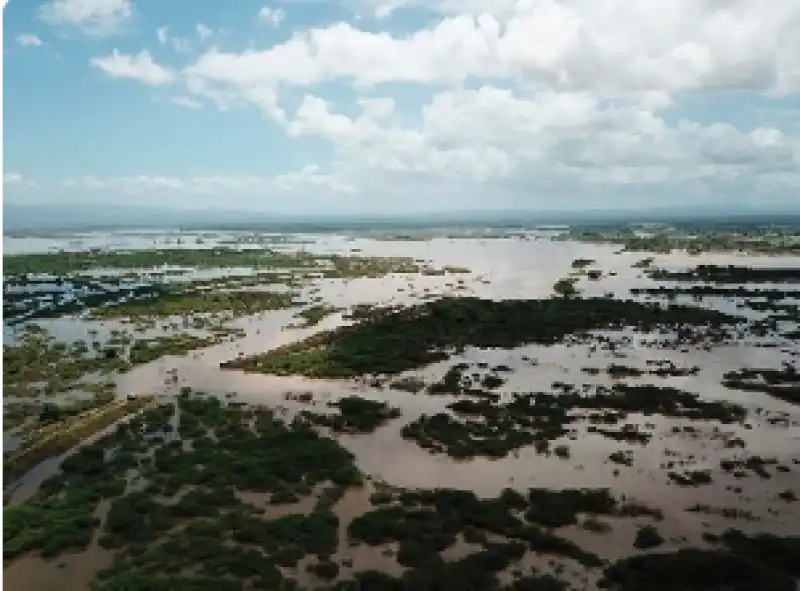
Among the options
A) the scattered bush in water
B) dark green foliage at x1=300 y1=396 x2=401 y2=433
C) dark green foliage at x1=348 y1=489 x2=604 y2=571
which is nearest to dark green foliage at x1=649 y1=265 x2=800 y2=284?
dark green foliage at x1=300 y1=396 x2=401 y2=433

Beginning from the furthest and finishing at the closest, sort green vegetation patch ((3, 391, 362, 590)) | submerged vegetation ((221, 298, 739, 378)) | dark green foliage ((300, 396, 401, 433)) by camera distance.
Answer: submerged vegetation ((221, 298, 739, 378))
dark green foliage ((300, 396, 401, 433))
green vegetation patch ((3, 391, 362, 590))

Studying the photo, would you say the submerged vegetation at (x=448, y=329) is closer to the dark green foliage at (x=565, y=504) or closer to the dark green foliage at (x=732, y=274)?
the dark green foliage at (x=565, y=504)

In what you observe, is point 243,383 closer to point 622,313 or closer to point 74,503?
point 74,503

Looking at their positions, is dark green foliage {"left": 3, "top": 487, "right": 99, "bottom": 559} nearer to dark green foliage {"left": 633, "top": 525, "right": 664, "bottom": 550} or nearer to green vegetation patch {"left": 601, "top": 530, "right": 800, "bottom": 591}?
green vegetation patch {"left": 601, "top": 530, "right": 800, "bottom": 591}

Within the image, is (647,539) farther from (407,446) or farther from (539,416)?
(539,416)

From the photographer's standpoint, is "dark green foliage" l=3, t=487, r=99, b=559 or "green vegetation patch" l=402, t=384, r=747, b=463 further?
"green vegetation patch" l=402, t=384, r=747, b=463

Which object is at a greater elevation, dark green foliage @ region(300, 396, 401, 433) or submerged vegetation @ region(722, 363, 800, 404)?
submerged vegetation @ region(722, 363, 800, 404)

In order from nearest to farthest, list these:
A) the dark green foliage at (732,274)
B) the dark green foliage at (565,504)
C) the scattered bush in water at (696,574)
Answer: the scattered bush in water at (696,574), the dark green foliage at (565,504), the dark green foliage at (732,274)

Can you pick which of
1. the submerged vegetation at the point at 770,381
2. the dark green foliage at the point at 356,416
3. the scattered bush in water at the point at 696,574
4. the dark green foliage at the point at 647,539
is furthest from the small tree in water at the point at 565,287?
the scattered bush in water at the point at 696,574

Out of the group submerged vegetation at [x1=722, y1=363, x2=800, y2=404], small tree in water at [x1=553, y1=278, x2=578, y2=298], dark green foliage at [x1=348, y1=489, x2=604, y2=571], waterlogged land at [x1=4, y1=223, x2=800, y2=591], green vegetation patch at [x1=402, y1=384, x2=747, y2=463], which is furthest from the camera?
small tree in water at [x1=553, y1=278, x2=578, y2=298]
